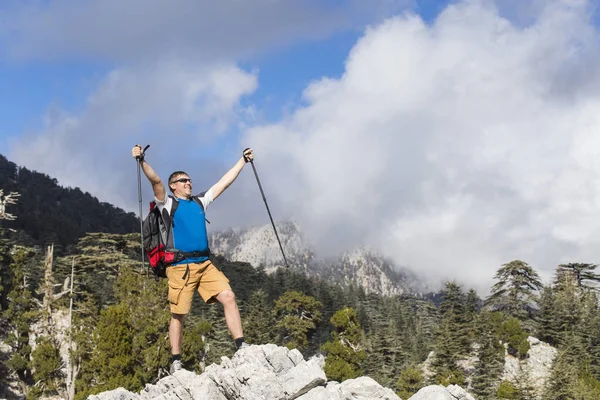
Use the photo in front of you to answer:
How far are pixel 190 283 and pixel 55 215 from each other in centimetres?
16657

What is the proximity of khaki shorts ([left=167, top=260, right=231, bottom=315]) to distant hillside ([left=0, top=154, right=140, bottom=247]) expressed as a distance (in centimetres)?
11071

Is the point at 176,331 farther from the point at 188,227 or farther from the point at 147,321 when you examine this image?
the point at 147,321

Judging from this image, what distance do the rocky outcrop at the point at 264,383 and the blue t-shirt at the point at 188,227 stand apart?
1829mm

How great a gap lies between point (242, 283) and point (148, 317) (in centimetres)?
6541

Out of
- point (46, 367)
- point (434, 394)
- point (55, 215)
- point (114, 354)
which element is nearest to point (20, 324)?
point (46, 367)

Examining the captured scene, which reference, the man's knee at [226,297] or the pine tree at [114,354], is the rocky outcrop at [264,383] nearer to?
the man's knee at [226,297]

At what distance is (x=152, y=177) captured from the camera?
7957mm

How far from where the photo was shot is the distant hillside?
404 ft

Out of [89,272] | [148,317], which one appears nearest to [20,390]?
[148,317]

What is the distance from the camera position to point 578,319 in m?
71.0

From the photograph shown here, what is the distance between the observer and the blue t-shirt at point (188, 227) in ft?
27.5

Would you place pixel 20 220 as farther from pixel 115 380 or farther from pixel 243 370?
pixel 243 370

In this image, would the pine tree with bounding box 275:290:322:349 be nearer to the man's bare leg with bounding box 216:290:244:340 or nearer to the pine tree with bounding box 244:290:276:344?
the pine tree with bounding box 244:290:276:344

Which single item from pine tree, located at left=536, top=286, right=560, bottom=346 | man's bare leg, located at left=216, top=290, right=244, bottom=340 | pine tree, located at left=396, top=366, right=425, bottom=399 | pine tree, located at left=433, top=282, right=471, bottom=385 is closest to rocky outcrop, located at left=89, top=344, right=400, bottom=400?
man's bare leg, located at left=216, top=290, right=244, bottom=340
